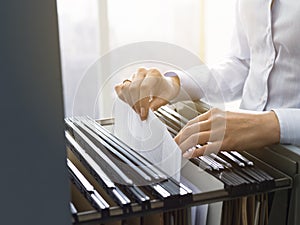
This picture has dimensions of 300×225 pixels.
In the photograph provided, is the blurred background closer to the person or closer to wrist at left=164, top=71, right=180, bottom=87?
the person

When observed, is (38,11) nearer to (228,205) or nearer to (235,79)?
(228,205)

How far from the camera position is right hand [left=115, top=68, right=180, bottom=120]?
64 cm

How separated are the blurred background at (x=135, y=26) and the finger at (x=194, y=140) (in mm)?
1355

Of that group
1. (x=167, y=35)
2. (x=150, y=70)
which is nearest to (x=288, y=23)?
(x=150, y=70)

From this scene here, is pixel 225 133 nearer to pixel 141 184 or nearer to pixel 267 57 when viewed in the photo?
pixel 141 184

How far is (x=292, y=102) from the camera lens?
2.78ft

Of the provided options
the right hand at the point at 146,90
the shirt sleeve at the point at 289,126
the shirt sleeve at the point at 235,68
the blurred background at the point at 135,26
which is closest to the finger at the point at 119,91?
the right hand at the point at 146,90

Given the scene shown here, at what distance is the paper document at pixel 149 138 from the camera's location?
0.57 meters

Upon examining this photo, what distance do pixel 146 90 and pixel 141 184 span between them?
7.1 inches

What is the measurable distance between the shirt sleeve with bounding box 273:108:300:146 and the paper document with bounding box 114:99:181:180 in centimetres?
15

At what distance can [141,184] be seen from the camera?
0.53 metres

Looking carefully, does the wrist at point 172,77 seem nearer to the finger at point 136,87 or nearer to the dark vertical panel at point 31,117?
the finger at point 136,87

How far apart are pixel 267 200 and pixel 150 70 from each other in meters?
0.26

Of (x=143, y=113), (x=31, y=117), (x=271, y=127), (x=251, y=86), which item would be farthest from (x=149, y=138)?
(x=251, y=86)
